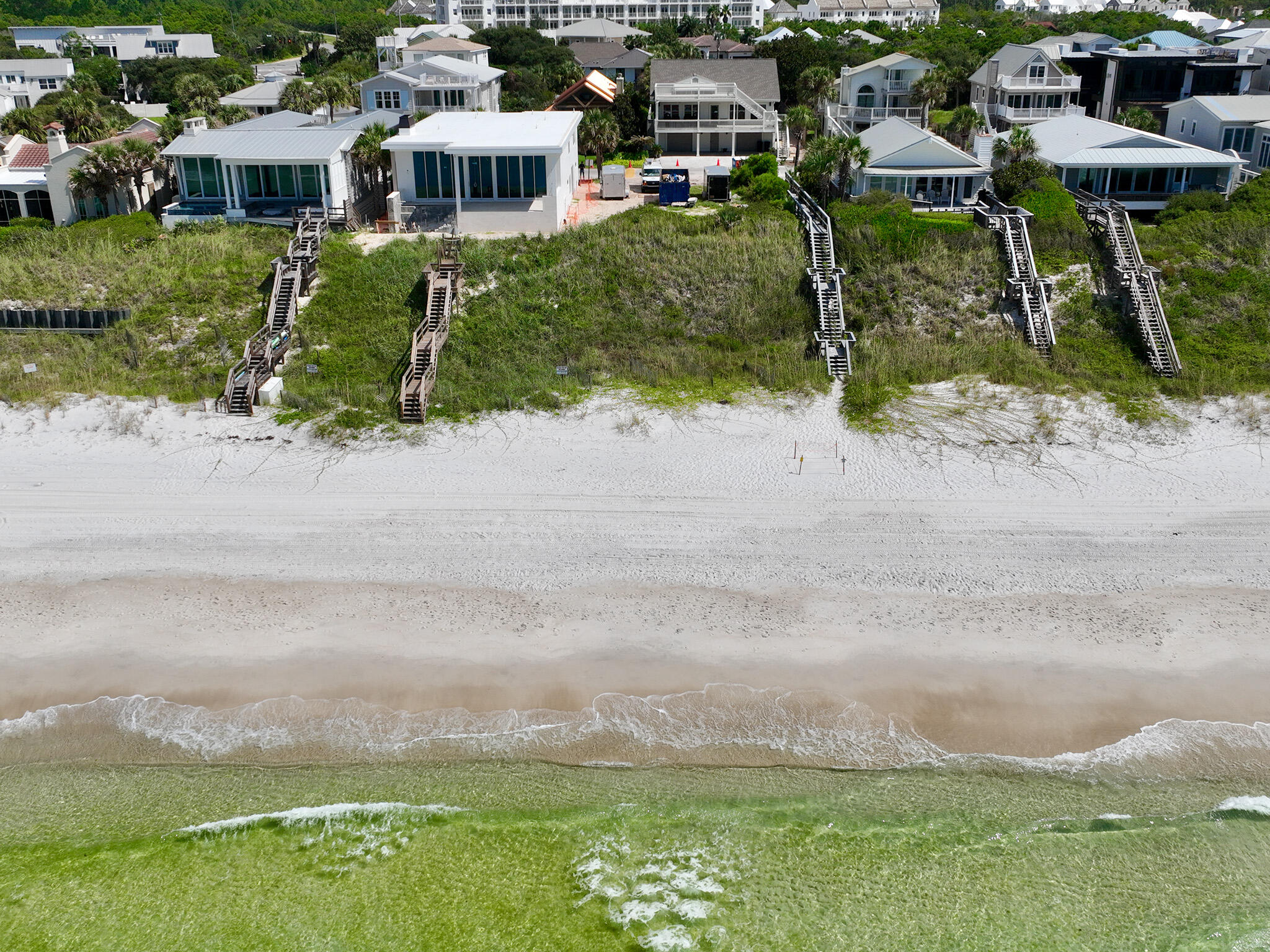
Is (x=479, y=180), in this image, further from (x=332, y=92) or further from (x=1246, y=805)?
(x=1246, y=805)

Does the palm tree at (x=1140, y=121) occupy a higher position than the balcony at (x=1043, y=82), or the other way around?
the balcony at (x=1043, y=82)

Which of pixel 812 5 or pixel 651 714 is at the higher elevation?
pixel 812 5

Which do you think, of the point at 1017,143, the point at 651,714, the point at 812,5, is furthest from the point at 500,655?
the point at 812,5

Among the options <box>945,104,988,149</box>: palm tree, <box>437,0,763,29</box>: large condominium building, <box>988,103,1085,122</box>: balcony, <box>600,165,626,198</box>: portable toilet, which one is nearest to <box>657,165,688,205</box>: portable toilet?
<box>600,165,626,198</box>: portable toilet

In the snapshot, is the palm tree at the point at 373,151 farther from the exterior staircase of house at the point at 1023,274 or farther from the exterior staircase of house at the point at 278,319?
the exterior staircase of house at the point at 1023,274

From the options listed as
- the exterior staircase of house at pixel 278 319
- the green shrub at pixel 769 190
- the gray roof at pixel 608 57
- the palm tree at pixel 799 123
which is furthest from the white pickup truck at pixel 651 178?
the gray roof at pixel 608 57

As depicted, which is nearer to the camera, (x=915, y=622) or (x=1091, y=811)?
(x=1091, y=811)

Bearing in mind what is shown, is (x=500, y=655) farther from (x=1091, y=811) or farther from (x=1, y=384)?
(x=1, y=384)
